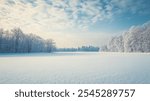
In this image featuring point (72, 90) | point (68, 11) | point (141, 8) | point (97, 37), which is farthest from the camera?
point (97, 37)

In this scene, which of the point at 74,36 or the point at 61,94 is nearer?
the point at 61,94

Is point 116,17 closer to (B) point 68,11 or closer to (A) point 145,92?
(B) point 68,11

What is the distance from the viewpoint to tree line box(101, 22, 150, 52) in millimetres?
6539

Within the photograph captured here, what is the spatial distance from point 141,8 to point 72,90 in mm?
3127

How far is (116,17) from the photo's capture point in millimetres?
5859

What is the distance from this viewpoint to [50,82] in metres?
3.97

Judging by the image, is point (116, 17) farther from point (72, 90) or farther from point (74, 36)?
point (72, 90)

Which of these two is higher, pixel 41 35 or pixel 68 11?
pixel 68 11

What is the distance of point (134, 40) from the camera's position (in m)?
8.26

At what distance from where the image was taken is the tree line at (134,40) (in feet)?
21.5

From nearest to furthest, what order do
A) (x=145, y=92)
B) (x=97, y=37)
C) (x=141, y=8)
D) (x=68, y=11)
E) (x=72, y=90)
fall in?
(x=72, y=90), (x=145, y=92), (x=141, y=8), (x=68, y=11), (x=97, y=37)

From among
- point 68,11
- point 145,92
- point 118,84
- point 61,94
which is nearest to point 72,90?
point 61,94

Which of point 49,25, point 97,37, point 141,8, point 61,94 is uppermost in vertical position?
point 141,8

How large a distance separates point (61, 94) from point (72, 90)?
0.91 feet
